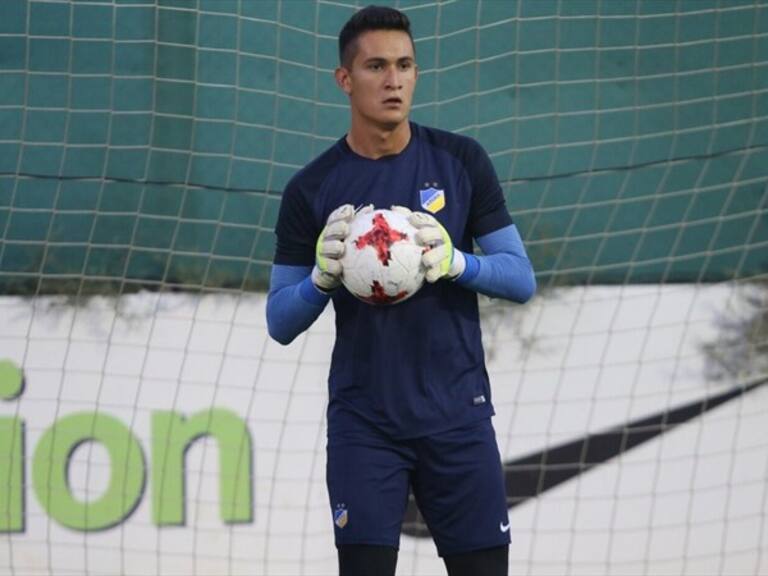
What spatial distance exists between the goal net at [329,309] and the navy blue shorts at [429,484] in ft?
7.62

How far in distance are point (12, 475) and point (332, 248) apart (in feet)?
9.25

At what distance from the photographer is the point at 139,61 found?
623 centimetres

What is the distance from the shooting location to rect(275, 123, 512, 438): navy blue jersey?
3.79 metres

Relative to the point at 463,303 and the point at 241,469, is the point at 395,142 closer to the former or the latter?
the point at 463,303

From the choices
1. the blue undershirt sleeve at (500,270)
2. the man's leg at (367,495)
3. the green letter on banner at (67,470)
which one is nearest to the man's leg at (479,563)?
the man's leg at (367,495)

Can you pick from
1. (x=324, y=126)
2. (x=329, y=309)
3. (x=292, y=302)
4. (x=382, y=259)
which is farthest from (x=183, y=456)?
(x=382, y=259)

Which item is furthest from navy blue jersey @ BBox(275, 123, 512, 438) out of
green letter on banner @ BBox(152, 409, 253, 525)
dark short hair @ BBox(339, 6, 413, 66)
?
green letter on banner @ BBox(152, 409, 253, 525)

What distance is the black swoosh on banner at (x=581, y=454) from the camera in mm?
6180

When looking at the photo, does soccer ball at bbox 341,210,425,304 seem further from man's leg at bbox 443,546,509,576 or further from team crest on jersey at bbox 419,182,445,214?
man's leg at bbox 443,546,509,576

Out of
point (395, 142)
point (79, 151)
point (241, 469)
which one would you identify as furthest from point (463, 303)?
point (79, 151)

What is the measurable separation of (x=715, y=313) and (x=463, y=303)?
102 inches

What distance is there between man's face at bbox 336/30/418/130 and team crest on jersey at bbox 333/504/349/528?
0.90 m

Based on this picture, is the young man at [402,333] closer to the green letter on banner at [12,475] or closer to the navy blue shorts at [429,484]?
the navy blue shorts at [429,484]

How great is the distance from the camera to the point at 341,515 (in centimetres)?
378
